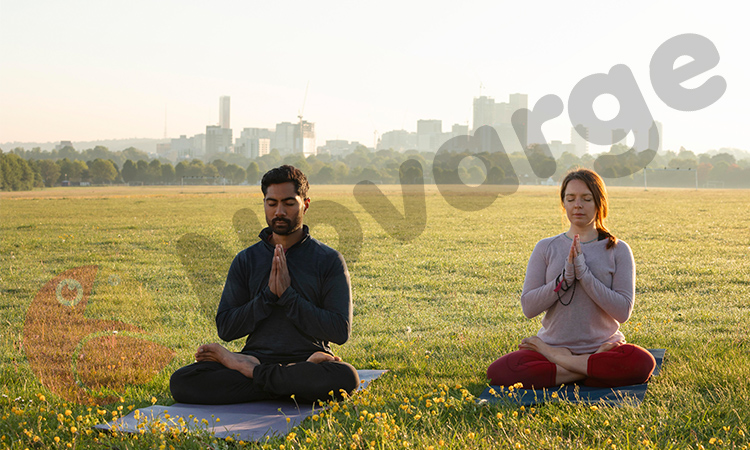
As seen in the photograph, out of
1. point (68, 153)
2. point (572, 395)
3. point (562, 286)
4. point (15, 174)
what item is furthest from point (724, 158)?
point (68, 153)

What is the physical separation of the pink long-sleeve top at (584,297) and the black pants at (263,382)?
1.73 metres

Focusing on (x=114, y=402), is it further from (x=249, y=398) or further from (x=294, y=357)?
(x=294, y=357)

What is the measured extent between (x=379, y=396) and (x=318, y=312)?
928mm

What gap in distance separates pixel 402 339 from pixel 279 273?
368 centimetres

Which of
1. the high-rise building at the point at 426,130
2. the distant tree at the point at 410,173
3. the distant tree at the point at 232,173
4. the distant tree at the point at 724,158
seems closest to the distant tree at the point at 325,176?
the distant tree at the point at 232,173

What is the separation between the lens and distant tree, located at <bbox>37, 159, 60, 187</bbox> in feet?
419

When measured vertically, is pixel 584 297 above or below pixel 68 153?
below

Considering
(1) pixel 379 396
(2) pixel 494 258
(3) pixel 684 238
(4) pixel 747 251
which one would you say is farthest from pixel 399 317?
(3) pixel 684 238

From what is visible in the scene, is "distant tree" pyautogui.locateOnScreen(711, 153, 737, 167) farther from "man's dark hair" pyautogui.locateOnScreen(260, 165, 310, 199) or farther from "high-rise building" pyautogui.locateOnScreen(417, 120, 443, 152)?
"man's dark hair" pyautogui.locateOnScreen(260, 165, 310, 199)

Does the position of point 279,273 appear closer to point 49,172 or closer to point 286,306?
point 286,306

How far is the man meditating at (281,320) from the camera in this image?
206 inches

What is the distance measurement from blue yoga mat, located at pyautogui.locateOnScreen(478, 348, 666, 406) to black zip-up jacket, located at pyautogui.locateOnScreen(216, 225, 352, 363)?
4.43 ft

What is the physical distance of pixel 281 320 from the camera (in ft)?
18.1

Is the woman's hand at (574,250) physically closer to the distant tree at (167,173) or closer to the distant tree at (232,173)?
the distant tree at (167,173)
